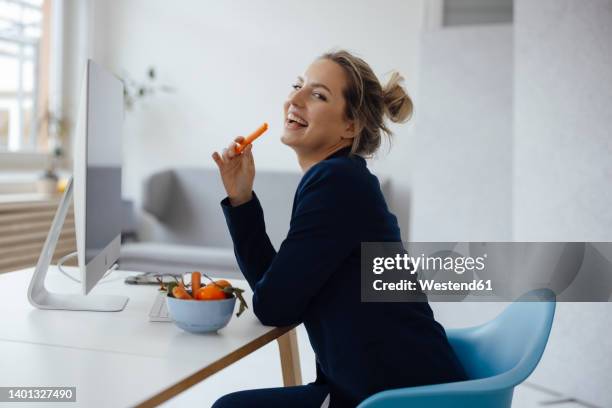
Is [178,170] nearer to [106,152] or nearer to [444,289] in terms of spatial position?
[444,289]

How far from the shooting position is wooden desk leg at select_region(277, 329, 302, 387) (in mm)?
1832

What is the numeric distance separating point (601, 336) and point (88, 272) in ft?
6.87

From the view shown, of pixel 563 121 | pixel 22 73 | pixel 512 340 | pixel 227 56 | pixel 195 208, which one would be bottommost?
pixel 512 340

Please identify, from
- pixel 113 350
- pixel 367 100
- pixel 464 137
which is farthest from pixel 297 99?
pixel 464 137

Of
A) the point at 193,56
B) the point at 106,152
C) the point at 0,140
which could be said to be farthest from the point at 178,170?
the point at 106,152

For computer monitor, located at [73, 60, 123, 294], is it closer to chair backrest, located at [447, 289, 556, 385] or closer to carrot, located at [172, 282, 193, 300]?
carrot, located at [172, 282, 193, 300]

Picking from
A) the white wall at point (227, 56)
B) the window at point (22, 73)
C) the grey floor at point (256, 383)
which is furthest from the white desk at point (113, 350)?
the window at point (22, 73)

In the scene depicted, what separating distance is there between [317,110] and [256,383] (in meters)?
1.74

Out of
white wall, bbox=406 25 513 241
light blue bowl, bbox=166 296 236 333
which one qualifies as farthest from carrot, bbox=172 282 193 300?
white wall, bbox=406 25 513 241

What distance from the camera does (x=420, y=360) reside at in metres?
1.25

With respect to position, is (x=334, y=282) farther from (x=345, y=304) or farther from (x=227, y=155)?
(x=227, y=155)

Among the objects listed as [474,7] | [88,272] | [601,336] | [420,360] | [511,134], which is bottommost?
[601,336]

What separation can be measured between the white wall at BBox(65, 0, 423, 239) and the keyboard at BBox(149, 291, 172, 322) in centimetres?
308

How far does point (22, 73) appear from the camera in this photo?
4559 mm
